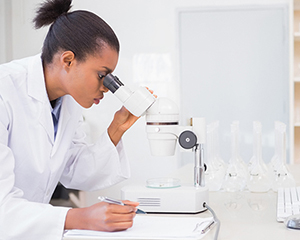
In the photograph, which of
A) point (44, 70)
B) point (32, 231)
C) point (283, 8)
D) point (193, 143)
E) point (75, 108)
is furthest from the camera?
point (283, 8)

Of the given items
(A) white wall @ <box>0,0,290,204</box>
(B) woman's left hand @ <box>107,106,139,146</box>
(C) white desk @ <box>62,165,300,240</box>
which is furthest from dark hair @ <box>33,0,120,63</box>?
(A) white wall @ <box>0,0,290,204</box>

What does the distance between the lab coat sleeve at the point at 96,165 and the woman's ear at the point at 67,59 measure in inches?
11.7

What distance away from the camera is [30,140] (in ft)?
4.15

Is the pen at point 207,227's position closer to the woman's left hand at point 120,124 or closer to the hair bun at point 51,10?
the woman's left hand at point 120,124

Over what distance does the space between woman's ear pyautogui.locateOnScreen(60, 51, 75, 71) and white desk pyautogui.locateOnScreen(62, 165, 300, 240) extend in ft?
1.96

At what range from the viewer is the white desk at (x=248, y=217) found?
3.03ft

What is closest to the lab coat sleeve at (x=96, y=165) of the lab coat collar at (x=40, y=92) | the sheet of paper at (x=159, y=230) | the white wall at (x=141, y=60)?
the lab coat collar at (x=40, y=92)

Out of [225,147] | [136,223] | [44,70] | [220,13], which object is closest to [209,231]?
[136,223]

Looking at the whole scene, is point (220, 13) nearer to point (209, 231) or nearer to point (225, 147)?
point (225, 147)

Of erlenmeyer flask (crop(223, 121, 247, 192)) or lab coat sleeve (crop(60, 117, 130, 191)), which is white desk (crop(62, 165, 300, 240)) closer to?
erlenmeyer flask (crop(223, 121, 247, 192))

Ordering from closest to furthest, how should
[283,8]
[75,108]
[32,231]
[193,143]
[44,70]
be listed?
[32,231] → [193,143] → [44,70] → [75,108] → [283,8]

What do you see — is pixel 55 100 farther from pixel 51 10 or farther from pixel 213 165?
pixel 213 165

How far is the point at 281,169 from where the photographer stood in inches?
56.5

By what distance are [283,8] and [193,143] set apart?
3038 mm
